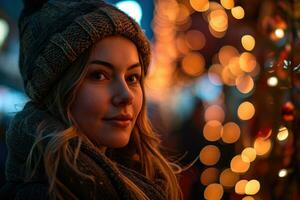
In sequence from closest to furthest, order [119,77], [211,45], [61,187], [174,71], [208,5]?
[61,187]
[119,77]
[208,5]
[211,45]
[174,71]

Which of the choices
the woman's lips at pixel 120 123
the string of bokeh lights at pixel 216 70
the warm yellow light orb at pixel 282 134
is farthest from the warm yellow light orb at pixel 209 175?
the woman's lips at pixel 120 123

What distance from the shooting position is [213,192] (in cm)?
308

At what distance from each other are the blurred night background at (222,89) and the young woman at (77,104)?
0.35 m

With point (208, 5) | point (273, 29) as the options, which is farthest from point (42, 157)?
point (208, 5)

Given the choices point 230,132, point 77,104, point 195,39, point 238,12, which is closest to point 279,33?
point 238,12

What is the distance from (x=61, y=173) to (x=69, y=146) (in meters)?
0.10

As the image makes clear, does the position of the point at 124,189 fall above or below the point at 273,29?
below

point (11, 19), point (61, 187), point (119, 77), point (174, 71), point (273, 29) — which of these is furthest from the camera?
point (11, 19)

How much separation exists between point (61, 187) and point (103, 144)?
286mm

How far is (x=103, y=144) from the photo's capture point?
196 centimetres

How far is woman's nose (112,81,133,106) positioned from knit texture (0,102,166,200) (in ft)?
0.63

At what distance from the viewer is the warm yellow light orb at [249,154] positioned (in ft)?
8.14

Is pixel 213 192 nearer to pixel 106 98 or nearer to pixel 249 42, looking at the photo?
pixel 249 42

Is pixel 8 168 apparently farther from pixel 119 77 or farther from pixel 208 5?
pixel 208 5
